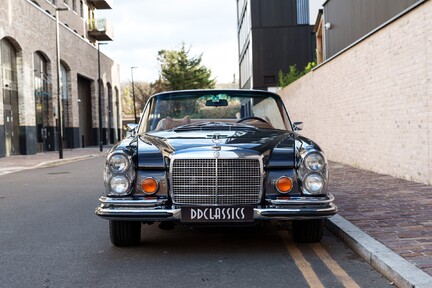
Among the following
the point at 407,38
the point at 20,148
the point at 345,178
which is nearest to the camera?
the point at 407,38

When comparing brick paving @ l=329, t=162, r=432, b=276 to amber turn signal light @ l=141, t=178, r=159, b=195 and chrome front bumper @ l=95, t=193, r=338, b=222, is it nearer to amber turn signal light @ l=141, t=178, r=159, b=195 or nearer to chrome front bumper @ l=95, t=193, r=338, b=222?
chrome front bumper @ l=95, t=193, r=338, b=222

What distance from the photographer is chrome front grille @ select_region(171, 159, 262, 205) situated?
15.0ft

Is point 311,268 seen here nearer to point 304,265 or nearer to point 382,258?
point 304,265

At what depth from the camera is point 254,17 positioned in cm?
3891

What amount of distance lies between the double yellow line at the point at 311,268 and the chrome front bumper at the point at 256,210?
0.41m

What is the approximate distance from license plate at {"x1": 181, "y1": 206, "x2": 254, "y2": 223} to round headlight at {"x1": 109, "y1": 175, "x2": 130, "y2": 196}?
616mm

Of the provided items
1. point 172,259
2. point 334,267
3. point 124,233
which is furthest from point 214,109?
point 334,267

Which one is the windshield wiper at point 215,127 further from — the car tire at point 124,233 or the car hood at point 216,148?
the car tire at point 124,233

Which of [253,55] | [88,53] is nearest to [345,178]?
[253,55]

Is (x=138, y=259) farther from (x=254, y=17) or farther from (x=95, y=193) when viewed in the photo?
(x=254, y=17)

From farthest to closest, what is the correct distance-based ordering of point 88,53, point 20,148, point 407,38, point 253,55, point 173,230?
point 88,53 → point 253,55 → point 20,148 → point 407,38 → point 173,230

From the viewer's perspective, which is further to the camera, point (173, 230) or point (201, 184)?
point (173, 230)

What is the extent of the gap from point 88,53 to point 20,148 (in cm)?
1691

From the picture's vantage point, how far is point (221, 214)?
4520 mm
